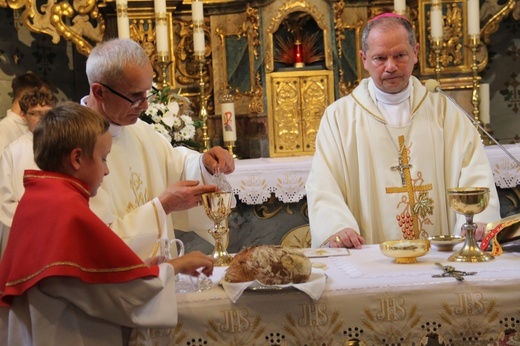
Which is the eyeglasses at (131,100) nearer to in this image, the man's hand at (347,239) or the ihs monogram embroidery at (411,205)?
the man's hand at (347,239)

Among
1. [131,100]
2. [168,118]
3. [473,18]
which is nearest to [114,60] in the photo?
[131,100]

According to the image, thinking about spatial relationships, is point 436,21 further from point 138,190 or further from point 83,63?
point 138,190

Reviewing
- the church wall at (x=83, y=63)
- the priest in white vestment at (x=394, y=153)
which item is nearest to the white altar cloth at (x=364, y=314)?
the priest in white vestment at (x=394, y=153)

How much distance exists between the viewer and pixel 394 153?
178 inches

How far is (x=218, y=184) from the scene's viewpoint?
3.60 m

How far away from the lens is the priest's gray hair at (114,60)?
3547 mm

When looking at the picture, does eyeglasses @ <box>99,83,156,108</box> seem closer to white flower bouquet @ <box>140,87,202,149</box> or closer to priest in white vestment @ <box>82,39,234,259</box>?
priest in white vestment @ <box>82,39,234,259</box>

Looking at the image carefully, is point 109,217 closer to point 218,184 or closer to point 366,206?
point 218,184

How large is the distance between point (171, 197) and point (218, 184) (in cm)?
26

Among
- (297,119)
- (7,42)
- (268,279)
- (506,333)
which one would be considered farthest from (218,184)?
(7,42)

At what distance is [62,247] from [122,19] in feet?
14.0

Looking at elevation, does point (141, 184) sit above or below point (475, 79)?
below

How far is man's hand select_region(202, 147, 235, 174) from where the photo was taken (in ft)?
12.6

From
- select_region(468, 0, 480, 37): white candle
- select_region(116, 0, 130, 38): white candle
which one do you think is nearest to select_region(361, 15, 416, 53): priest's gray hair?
select_region(468, 0, 480, 37): white candle
